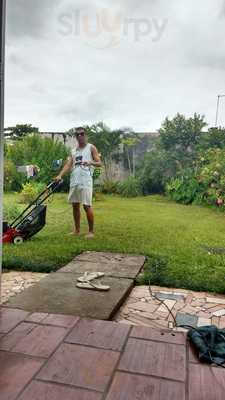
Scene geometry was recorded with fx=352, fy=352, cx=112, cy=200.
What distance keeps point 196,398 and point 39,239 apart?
247 cm

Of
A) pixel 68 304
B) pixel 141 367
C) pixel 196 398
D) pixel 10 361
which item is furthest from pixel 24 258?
pixel 196 398

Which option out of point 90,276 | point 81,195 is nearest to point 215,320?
point 90,276

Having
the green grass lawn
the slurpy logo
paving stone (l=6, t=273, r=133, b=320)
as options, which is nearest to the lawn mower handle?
the green grass lawn

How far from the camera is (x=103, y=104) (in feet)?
15.4

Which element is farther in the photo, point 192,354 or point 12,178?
point 12,178

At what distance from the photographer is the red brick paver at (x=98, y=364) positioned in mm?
1100

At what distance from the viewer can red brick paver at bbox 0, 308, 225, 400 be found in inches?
43.3

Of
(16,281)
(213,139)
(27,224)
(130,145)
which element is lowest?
(16,281)

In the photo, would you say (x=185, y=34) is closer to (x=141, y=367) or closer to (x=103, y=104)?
(x=103, y=104)

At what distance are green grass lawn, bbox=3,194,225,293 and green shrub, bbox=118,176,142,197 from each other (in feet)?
1.84

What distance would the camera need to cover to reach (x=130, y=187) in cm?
600

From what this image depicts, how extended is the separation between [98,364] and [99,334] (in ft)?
0.77

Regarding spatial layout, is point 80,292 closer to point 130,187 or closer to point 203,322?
point 203,322

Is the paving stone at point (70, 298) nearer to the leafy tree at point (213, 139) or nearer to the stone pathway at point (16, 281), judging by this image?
the stone pathway at point (16, 281)
